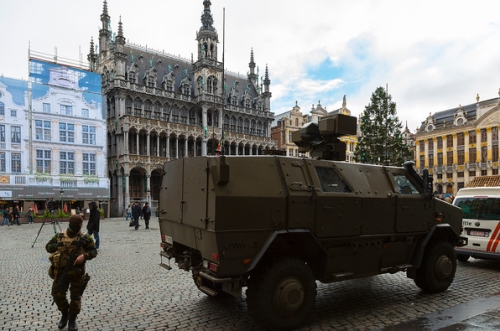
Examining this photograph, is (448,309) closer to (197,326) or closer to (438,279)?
(438,279)

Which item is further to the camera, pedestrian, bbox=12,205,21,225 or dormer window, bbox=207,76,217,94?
dormer window, bbox=207,76,217,94

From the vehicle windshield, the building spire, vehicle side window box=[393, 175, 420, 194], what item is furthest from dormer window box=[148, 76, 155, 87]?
vehicle side window box=[393, 175, 420, 194]

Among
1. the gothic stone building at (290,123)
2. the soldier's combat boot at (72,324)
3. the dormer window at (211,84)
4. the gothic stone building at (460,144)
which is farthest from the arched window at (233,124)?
the soldier's combat boot at (72,324)

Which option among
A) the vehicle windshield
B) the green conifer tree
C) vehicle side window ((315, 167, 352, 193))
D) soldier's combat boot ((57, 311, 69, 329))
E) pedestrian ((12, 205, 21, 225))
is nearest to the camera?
soldier's combat boot ((57, 311, 69, 329))

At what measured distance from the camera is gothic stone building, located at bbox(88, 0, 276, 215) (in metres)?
44.9

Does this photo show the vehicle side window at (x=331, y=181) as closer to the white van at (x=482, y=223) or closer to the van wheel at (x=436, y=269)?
the van wheel at (x=436, y=269)

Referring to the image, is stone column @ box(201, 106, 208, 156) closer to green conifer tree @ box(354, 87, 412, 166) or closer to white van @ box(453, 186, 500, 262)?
green conifer tree @ box(354, 87, 412, 166)

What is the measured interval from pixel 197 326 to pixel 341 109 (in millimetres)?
61969

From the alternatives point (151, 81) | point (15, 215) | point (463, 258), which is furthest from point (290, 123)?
point (463, 258)

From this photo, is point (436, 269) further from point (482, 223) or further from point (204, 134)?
point (204, 134)

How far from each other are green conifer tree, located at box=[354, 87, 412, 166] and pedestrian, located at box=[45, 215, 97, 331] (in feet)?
103

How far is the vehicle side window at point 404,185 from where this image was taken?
7402 millimetres

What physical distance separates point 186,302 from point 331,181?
345cm

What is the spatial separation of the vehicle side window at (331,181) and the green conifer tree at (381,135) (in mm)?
28940
